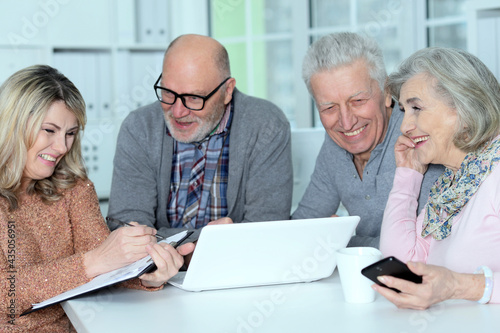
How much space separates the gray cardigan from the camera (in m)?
2.16

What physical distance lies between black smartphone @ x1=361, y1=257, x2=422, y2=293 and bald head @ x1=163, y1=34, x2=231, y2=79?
3.73 ft

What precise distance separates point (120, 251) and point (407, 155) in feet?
2.71

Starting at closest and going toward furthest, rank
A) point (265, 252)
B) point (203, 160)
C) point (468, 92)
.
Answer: point (265, 252) → point (468, 92) → point (203, 160)

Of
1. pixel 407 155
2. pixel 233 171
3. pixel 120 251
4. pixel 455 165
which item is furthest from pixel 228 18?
pixel 120 251

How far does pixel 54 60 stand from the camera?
3.89 metres

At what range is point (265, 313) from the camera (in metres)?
1.23

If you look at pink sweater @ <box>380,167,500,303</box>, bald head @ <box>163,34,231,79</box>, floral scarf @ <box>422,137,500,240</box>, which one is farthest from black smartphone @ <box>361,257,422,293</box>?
bald head @ <box>163,34,231,79</box>

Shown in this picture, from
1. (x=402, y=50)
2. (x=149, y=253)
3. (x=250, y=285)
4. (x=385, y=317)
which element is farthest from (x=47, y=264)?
(x=402, y=50)

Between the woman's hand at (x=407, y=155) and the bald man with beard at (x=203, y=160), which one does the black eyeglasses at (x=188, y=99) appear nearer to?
the bald man with beard at (x=203, y=160)

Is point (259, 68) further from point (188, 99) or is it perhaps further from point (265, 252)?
point (265, 252)

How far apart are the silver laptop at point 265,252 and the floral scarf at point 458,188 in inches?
9.8

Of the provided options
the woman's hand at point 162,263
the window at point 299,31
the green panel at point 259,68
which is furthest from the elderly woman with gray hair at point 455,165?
the green panel at point 259,68

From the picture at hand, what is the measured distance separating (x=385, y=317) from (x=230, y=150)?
3.66 ft

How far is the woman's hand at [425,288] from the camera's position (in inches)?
47.0
